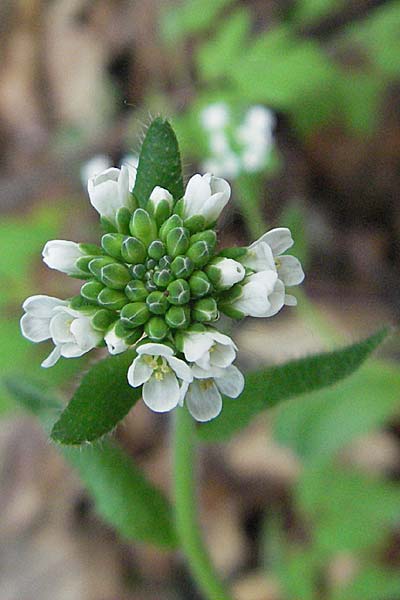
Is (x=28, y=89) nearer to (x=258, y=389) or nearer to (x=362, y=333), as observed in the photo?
(x=362, y=333)

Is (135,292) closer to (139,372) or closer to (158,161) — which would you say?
(139,372)

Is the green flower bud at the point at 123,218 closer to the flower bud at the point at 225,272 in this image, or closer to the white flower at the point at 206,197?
the white flower at the point at 206,197

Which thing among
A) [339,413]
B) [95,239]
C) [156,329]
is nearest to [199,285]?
[156,329]

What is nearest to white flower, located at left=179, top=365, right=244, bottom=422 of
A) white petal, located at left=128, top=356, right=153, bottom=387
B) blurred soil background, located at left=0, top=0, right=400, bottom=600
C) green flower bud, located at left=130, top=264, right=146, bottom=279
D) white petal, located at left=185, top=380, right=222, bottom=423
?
white petal, located at left=185, top=380, right=222, bottom=423

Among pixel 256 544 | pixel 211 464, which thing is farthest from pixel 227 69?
pixel 256 544

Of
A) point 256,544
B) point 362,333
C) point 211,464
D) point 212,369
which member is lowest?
point 256,544

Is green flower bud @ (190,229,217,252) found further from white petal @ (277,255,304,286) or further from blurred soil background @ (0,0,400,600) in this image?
blurred soil background @ (0,0,400,600)

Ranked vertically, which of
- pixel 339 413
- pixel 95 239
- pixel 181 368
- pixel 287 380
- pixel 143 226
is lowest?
pixel 339 413
